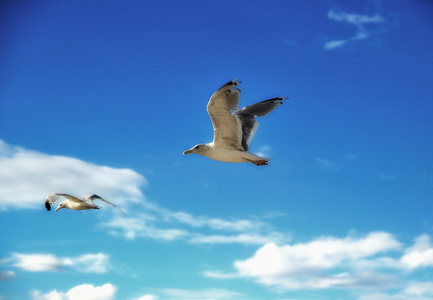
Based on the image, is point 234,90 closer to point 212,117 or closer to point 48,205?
point 212,117

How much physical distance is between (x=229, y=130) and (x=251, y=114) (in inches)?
61.6

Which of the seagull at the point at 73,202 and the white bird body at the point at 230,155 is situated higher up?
the seagull at the point at 73,202

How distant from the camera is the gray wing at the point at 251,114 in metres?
13.4

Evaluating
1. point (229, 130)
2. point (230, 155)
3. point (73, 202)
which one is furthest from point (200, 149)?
point (73, 202)

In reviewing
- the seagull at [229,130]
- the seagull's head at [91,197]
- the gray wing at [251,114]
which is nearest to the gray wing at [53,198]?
the seagull's head at [91,197]

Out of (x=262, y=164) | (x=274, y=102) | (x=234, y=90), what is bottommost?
(x=262, y=164)

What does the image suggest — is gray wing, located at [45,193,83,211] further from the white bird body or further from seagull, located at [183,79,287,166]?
the white bird body

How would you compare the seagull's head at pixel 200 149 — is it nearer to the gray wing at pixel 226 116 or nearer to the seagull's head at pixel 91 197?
the gray wing at pixel 226 116

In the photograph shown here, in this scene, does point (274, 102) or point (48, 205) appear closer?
point (274, 102)

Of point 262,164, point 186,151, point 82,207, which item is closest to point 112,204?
point 82,207

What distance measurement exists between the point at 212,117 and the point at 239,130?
30.0 inches

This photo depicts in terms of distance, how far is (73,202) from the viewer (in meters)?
17.7

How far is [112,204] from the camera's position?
54.1 feet

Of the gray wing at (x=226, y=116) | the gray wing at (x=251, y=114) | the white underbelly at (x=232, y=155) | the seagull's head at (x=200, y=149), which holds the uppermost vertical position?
the gray wing at (x=251, y=114)
